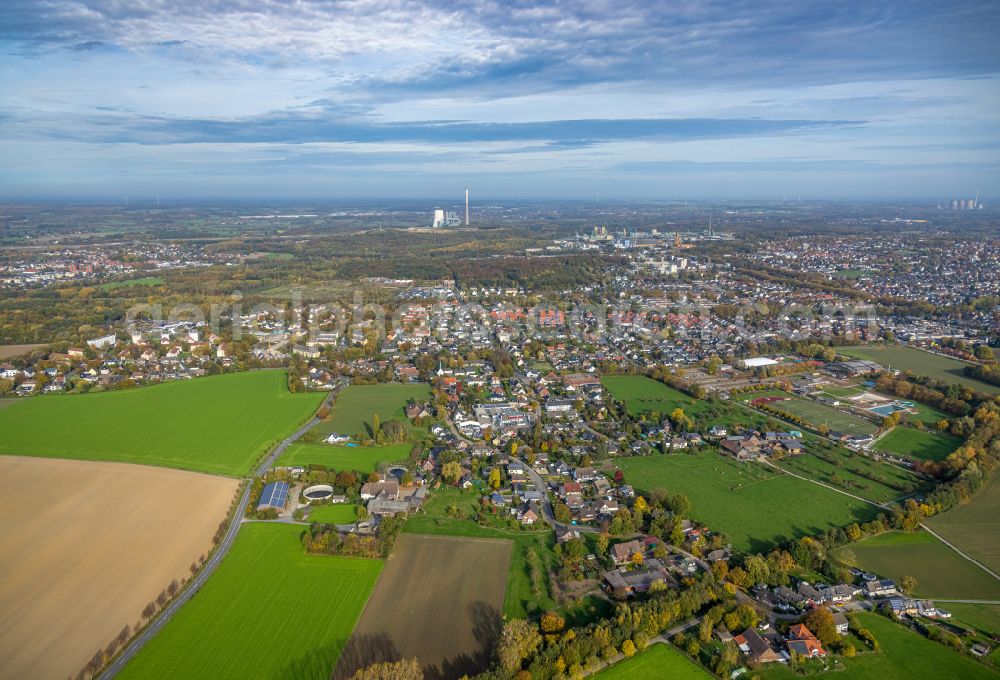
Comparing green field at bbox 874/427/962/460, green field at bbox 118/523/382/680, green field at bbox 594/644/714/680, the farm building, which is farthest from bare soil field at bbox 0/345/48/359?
green field at bbox 874/427/962/460

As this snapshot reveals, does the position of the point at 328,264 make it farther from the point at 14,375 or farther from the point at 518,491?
the point at 518,491

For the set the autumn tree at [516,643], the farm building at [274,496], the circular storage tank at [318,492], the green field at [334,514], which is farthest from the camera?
the circular storage tank at [318,492]

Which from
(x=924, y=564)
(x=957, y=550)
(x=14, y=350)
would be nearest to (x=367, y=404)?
(x=924, y=564)

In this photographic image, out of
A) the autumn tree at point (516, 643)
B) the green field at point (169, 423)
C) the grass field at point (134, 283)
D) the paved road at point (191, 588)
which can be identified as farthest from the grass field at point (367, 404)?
the grass field at point (134, 283)

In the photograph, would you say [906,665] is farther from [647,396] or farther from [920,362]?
[920,362]

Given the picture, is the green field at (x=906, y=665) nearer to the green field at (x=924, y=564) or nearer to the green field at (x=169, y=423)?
the green field at (x=924, y=564)
